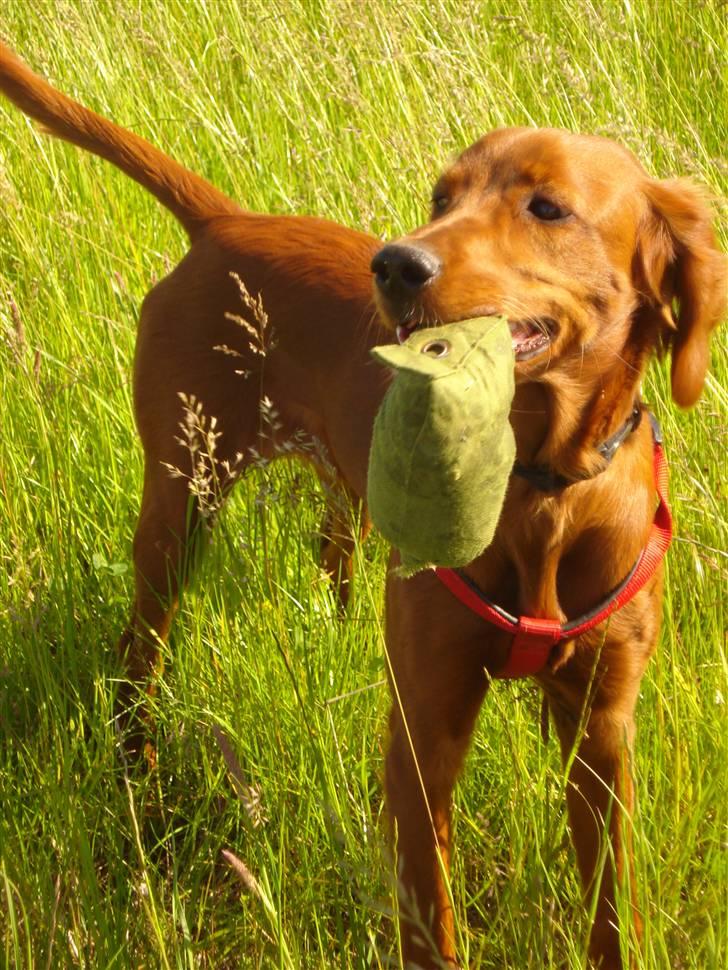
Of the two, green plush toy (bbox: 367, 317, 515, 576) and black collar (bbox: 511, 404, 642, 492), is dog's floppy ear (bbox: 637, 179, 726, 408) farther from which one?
green plush toy (bbox: 367, 317, 515, 576)

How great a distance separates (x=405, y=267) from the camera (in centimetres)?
173

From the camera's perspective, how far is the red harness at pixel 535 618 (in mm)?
2018

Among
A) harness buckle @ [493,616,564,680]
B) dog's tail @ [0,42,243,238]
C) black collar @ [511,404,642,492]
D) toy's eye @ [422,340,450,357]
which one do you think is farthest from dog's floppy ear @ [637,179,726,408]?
dog's tail @ [0,42,243,238]

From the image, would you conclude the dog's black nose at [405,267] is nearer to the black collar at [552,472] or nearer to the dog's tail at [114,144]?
the black collar at [552,472]

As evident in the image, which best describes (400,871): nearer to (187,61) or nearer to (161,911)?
(161,911)

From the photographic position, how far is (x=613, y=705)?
2.12m

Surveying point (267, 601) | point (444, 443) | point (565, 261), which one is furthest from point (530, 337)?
point (267, 601)

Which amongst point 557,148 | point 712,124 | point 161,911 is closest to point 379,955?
point 161,911

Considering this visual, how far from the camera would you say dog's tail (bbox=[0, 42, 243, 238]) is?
2.77m

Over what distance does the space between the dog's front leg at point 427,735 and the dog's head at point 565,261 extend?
0.44m

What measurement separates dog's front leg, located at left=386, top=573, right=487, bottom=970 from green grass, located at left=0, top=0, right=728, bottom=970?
0.22 ft

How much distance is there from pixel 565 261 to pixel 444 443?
0.65 meters

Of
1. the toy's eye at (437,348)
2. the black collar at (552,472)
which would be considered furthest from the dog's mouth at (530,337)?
the toy's eye at (437,348)

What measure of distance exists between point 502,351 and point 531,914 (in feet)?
2.70
